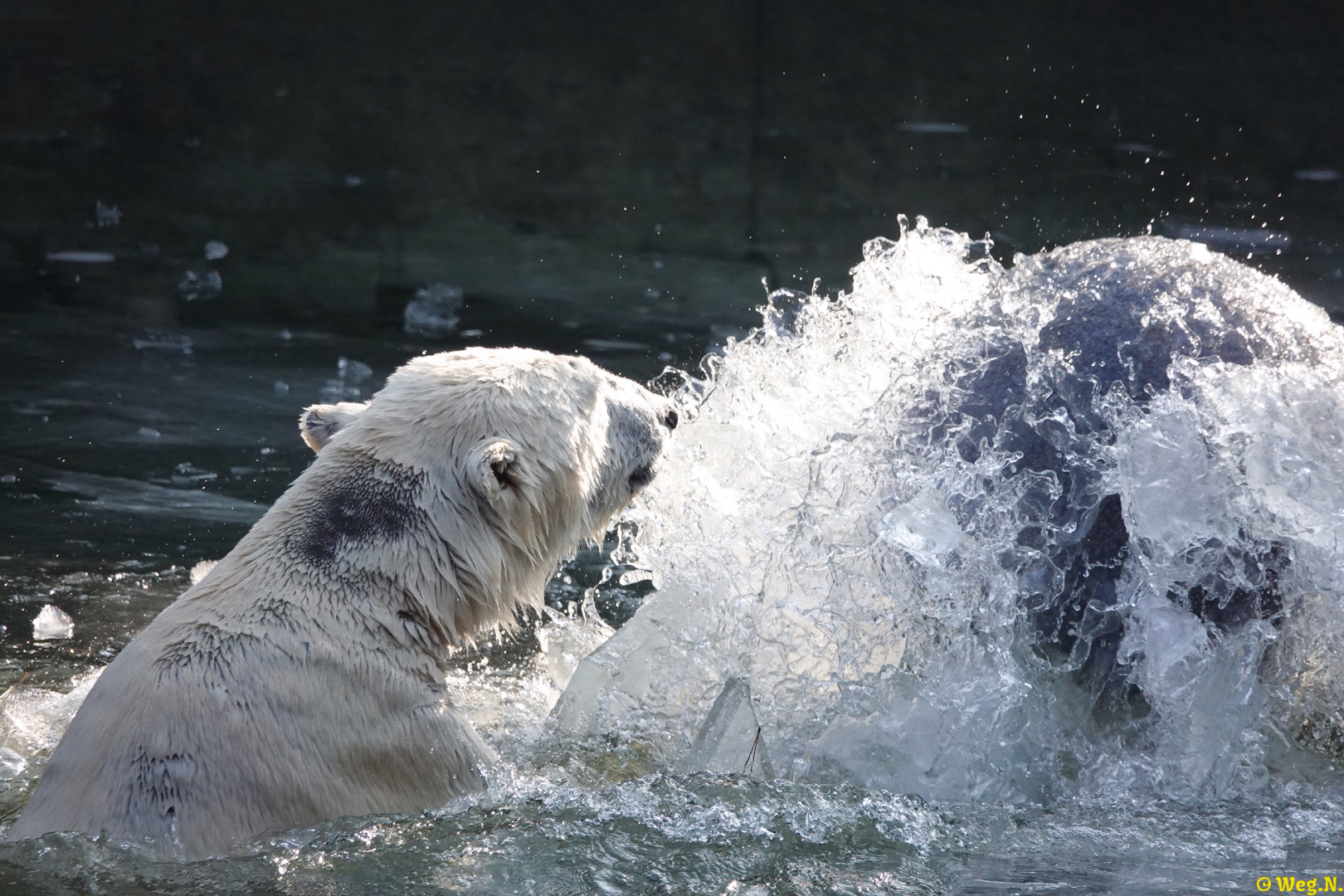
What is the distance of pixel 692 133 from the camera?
9406mm

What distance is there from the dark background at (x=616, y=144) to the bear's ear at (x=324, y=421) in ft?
13.3

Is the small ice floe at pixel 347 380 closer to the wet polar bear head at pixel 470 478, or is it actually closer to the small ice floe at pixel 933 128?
the wet polar bear head at pixel 470 478

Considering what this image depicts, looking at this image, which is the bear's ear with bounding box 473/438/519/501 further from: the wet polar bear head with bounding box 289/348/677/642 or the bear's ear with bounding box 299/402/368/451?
the bear's ear with bounding box 299/402/368/451

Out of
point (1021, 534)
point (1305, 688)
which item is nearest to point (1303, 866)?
point (1305, 688)

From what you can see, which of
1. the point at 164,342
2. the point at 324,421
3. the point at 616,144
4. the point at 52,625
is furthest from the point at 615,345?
the point at 324,421

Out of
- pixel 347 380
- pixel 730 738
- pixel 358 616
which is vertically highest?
pixel 347 380

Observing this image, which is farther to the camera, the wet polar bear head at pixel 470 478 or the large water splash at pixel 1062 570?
the large water splash at pixel 1062 570

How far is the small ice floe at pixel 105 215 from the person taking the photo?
26.9 feet

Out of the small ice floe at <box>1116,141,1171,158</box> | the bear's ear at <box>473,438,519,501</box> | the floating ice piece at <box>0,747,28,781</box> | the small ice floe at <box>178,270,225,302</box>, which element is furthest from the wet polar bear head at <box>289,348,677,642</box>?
the small ice floe at <box>1116,141,1171,158</box>

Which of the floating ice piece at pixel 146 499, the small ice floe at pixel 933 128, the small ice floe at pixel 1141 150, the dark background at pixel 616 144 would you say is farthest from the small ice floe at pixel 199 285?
the small ice floe at pixel 1141 150

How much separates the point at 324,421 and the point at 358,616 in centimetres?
57

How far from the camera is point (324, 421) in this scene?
9.73 ft

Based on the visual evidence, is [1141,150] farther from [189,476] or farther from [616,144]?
[189,476]

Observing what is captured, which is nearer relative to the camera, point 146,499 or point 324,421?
point 324,421
